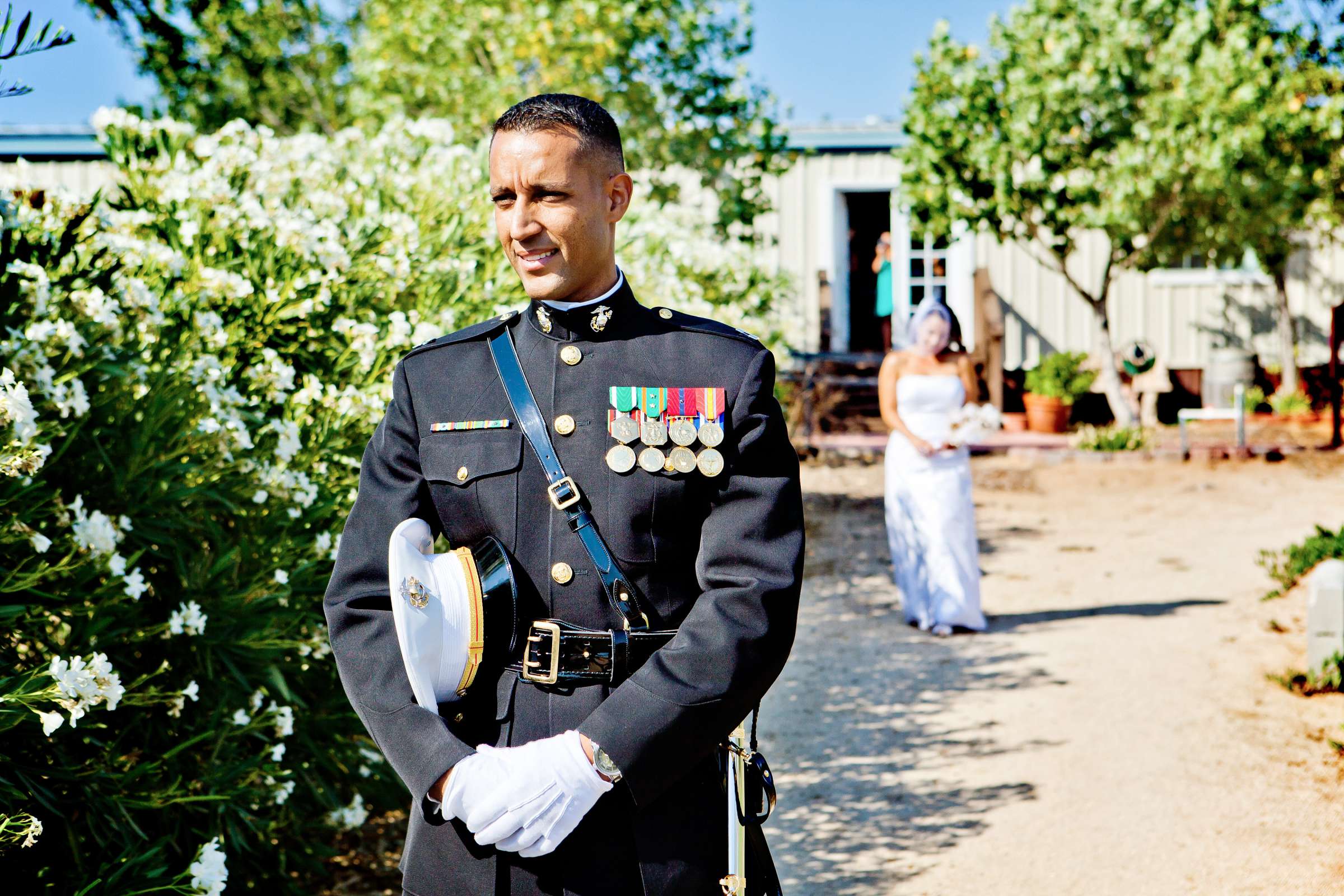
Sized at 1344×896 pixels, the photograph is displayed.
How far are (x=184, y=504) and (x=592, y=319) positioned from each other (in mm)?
1827

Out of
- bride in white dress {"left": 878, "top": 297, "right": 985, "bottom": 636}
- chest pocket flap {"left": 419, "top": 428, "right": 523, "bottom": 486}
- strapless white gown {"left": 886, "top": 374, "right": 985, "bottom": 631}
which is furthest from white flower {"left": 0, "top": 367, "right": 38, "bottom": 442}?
strapless white gown {"left": 886, "top": 374, "right": 985, "bottom": 631}

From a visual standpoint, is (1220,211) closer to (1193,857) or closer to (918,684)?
(918,684)

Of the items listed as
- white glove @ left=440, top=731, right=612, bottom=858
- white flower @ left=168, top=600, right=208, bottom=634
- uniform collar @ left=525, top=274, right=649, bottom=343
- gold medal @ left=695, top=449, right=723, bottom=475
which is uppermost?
uniform collar @ left=525, top=274, right=649, bottom=343

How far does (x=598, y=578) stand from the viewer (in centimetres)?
221

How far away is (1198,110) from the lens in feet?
49.5

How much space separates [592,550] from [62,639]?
1.77m

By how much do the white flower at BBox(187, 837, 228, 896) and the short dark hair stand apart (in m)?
1.90

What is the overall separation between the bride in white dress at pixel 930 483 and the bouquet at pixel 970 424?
4cm

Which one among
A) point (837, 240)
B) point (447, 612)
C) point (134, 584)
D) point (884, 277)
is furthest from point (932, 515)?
point (837, 240)

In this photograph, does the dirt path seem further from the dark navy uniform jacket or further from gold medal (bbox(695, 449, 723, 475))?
gold medal (bbox(695, 449, 723, 475))

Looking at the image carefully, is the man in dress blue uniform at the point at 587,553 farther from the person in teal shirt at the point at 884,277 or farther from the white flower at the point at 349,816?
the person in teal shirt at the point at 884,277

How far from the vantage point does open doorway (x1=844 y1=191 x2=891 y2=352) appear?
69.2 ft

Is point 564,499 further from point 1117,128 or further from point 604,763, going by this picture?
point 1117,128

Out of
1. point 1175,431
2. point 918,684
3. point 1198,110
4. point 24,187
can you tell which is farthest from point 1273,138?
point 24,187
